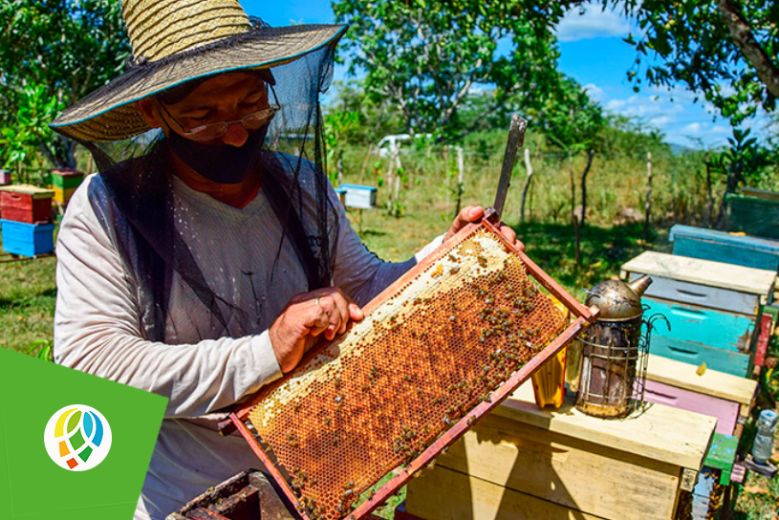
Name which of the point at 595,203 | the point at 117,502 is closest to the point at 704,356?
the point at 117,502

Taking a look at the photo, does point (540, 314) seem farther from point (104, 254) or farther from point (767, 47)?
point (767, 47)

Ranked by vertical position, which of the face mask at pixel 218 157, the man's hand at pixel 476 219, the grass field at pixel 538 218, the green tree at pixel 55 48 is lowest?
the grass field at pixel 538 218

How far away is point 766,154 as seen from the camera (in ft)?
32.0

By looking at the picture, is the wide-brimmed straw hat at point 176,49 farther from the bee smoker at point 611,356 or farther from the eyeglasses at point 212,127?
the bee smoker at point 611,356

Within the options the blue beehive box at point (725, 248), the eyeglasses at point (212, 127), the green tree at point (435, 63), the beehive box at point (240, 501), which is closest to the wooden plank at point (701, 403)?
the beehive box at point (240, 501)

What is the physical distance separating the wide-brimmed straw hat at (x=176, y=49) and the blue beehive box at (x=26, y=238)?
6527mm

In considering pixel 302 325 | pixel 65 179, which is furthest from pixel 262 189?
pixel 65 179

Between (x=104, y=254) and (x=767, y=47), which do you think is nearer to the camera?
(x=104, y=254)

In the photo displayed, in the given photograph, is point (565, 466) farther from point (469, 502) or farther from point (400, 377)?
point (400, 377)

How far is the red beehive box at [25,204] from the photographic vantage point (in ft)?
24.2

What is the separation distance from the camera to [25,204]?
742cm

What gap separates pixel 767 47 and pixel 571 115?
15.3 m

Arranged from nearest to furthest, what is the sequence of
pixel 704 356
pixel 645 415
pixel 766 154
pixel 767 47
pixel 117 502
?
pixel 117 502
pixel 645 415
pixel 704 356
pixel 767 47
pixel 766 154

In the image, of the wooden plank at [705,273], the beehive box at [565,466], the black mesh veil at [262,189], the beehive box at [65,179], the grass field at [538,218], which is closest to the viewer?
the black mesh veil at [262,189]
